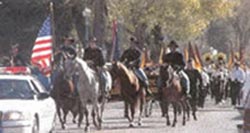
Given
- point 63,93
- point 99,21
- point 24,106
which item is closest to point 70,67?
point 63,93

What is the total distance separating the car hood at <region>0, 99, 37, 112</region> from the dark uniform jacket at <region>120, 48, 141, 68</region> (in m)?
9.21

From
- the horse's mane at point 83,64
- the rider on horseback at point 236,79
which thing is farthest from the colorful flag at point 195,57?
the horse's mane at point 83,64

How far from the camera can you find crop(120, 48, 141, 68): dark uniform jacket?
27234 millimetres

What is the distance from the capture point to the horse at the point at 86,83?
24625 mm

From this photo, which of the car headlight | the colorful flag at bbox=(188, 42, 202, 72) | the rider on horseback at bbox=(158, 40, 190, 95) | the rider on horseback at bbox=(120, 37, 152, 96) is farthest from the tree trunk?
the car headlight

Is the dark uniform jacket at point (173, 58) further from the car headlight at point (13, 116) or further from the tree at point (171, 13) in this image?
the tree at point (171, 13)

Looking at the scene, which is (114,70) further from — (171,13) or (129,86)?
(171,13)

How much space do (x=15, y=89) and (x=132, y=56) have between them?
876cm

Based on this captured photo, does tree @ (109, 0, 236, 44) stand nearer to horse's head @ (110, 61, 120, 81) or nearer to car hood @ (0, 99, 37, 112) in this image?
horse's head @ (110, 61, 120, 81)

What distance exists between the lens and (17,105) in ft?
57.1

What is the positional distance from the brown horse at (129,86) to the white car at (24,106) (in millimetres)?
6296

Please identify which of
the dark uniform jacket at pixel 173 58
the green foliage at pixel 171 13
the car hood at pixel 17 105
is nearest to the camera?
the car hood at pixel 17 105

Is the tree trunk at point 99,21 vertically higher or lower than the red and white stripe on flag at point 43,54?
higher

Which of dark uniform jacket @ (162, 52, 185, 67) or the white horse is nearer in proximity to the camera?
the white horse
